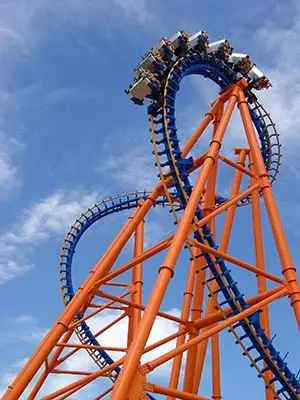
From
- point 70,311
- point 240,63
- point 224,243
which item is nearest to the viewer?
point 70,311

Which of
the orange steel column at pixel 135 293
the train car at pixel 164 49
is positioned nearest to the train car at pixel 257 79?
the train car at pixel 164 49

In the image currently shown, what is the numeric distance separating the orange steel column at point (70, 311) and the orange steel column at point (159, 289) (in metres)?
1.77

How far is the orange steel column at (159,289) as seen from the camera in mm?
7328

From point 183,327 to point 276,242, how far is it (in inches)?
116

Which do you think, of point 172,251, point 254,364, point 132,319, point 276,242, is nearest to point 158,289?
point 172,251

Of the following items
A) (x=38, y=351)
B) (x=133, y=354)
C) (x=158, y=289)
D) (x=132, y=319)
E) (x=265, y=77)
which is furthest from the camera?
(x=132, y=319)

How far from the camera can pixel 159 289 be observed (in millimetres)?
8508

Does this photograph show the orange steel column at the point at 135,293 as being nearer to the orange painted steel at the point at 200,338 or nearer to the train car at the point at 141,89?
the train car at the point at 141,89

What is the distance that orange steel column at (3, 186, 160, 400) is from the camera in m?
10.1

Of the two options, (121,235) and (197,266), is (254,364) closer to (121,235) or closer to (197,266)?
(197,266)

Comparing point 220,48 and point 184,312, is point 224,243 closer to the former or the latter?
point 184,312

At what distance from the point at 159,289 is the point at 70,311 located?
120 inches

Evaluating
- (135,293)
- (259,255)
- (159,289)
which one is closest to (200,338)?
(159,289)

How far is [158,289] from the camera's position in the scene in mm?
8500
